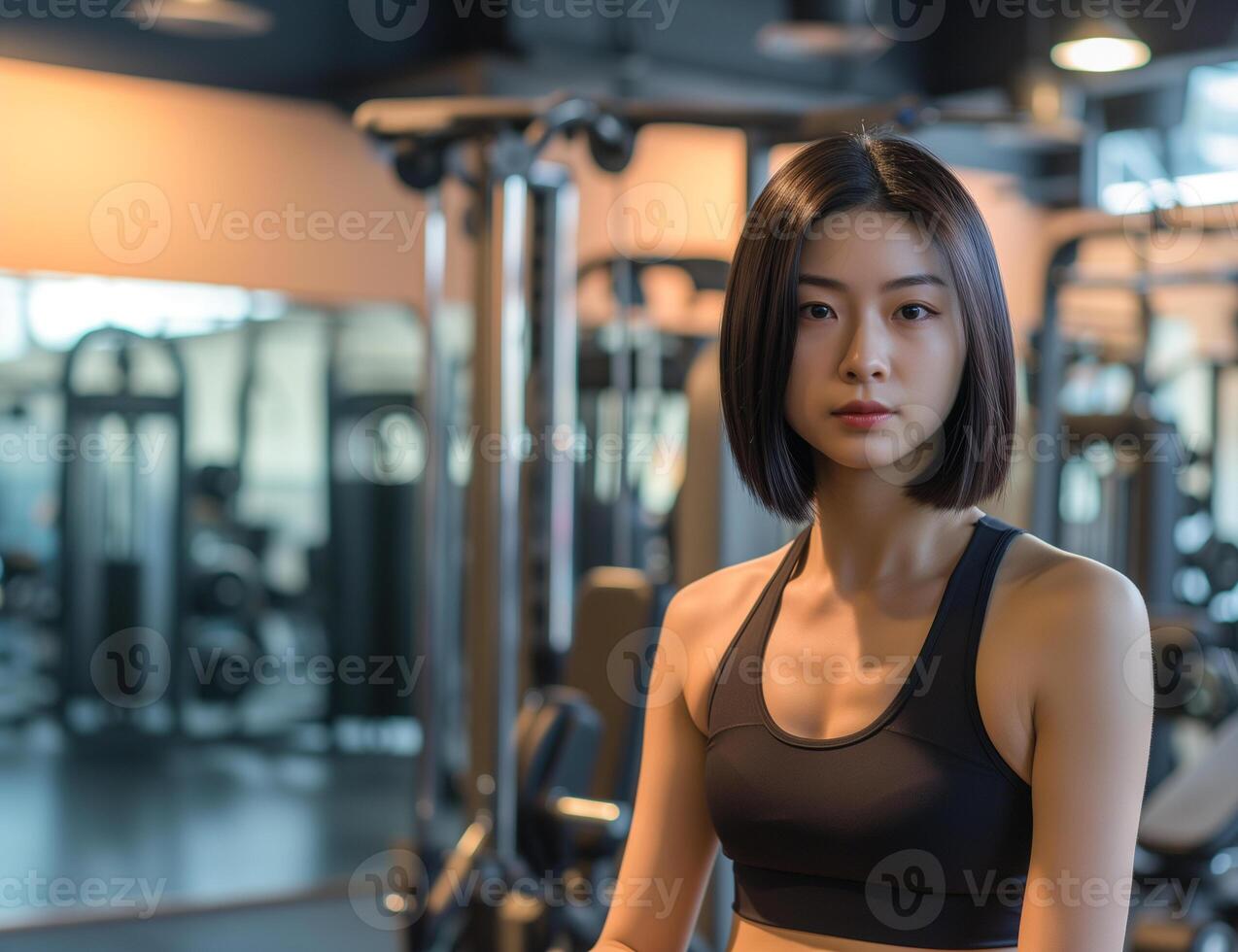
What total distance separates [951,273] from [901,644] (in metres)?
0.29

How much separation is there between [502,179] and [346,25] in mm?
2374

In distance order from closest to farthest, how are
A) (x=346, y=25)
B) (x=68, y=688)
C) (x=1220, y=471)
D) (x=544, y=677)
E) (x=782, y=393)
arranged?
(x=782, y=393) → (x=544, y=677) → (x=346, y=25) → (x=68, y=688) → (x=1220, y=471)

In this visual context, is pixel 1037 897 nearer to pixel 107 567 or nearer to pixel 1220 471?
pixel 107 567

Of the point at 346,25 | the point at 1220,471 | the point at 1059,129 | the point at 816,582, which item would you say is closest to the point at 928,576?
the point at 816,582

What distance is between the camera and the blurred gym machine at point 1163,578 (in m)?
3.18

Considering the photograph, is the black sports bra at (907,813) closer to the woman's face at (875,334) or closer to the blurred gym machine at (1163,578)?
the woman's face at (875,334)

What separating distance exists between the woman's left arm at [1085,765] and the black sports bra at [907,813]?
1.4 inches

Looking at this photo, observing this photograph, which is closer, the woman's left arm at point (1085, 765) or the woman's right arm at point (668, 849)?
the woman's left arm at point (1085, 765)

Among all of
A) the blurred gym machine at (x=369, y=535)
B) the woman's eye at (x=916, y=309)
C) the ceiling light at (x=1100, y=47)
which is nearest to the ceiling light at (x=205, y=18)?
the blurred gym machine at (x=369, y=535)

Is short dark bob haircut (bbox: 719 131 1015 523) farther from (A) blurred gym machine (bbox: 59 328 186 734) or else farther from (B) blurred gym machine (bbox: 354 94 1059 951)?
(A) blurred gym machine (bbox: 59 328 186 734)

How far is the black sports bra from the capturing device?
104 centimetres

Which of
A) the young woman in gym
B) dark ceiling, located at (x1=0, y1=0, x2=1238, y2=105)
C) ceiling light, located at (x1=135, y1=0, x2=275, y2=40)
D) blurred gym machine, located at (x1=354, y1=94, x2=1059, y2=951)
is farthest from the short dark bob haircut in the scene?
dark ceiling, located at (x1=0, y1=0, x2=1238, y2=105)

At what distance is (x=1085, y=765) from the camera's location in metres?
0.99

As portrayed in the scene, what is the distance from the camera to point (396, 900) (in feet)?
10.9
